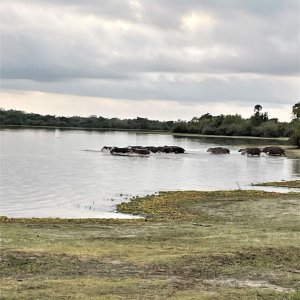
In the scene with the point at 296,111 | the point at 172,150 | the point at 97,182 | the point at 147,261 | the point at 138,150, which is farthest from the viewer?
the point at 296,111

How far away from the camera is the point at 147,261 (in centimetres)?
1120

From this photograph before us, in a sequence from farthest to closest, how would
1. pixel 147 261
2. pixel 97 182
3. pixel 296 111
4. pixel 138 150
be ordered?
pixel 296 111 < pixel 138 150 < pixel 97 182 < pixel 147 261

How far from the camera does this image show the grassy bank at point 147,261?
897cm

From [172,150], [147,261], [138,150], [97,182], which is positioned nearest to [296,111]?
[172,150]

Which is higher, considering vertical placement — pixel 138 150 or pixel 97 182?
pixel 138 150

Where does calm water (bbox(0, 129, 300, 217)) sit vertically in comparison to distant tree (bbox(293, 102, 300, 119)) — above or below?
below

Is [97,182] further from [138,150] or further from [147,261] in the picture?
[138,150]

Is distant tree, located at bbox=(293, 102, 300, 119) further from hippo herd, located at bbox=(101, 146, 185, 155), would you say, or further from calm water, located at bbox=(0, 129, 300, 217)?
calm water, located at bbox=(0, 129, 300, 217)

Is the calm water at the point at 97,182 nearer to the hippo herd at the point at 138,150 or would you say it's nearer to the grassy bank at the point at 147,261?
the grassy bank at the point at 147,261

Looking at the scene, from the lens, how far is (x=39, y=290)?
880 centimetres

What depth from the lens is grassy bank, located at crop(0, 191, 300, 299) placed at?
897 centimetres

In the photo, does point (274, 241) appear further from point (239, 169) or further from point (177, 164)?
point (177, 164)

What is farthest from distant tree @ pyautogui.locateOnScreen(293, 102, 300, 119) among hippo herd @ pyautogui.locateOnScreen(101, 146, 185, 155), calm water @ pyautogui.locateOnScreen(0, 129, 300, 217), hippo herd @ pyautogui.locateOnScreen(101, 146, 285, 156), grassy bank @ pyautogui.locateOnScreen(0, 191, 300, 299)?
grassy bank @ pyautogui.locateOnScreen(0, 191, 300, 299)

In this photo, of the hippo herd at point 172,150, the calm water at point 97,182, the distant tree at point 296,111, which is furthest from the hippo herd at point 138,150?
the distant tree at point 296,111
